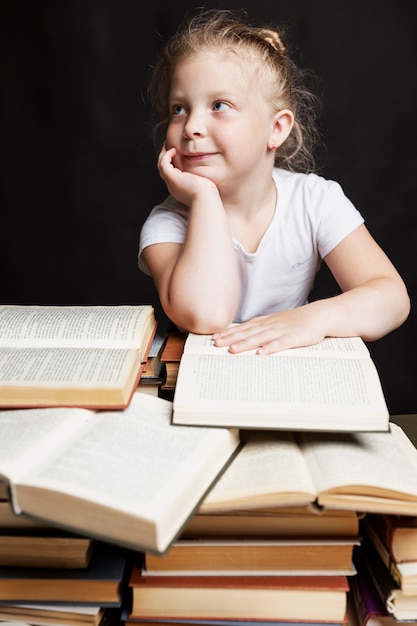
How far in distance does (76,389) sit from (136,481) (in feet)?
0.79

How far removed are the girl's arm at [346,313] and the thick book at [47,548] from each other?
16.4 inches

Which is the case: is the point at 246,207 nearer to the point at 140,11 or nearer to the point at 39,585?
the point at 140,11

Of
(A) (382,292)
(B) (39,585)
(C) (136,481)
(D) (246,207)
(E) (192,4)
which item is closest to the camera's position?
(C) (136,481)

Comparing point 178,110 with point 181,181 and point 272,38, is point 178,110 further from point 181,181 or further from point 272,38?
point 272,38

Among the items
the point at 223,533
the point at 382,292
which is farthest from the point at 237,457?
the point at 382,292

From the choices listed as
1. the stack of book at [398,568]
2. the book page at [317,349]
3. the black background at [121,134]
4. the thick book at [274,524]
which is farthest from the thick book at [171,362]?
the black background at [121,134]

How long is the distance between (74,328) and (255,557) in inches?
21.0

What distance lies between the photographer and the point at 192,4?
2.46m

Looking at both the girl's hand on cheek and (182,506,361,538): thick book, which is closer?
(182,506,361,538): thick book

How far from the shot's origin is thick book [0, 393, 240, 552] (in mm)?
868

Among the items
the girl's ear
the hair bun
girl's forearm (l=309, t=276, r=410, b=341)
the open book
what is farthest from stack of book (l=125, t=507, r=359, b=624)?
the hair bun

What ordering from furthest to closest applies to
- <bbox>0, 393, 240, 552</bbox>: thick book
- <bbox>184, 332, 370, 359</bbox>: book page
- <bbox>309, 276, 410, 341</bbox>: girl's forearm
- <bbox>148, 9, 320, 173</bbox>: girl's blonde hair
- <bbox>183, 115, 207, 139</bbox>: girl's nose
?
<bbox>148, 9, 320, 173</bbox>: girl's blonde hair
<bbox>183, 115, 207, 139</bbox>: girl's nose
<bbox>309, 276, 410, 341</bbox>: girl's forearm
<bbox>184, 332, 370, 359</bbox>: book page
<bbox>0, 393, 240, 552</bbox>: thick book

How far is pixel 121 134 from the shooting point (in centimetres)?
263

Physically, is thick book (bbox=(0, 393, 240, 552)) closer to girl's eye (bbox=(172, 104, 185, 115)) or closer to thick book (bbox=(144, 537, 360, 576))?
thick book (bbox=(144, 537, 360, 576))
